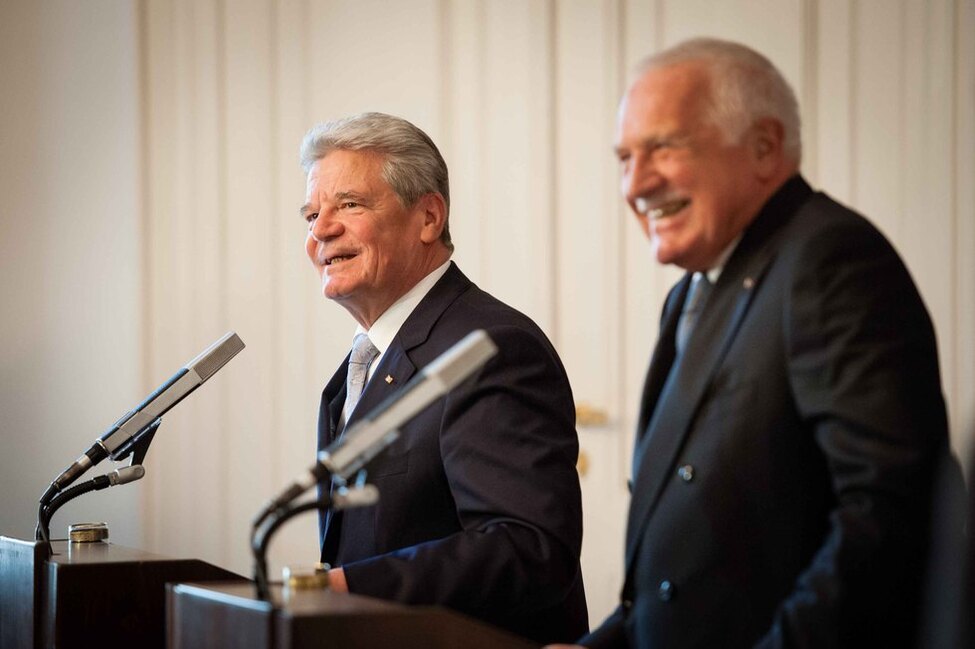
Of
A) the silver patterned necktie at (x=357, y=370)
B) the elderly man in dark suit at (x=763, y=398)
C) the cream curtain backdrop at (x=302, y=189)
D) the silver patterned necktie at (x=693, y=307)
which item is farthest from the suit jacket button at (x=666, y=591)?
the cream curtain backdrop at (x=302, y=189)

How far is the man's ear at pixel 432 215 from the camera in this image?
303 centimetres

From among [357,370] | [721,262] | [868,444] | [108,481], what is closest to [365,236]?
[357,370]

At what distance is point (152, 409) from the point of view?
2787 mm

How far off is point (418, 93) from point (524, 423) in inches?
112

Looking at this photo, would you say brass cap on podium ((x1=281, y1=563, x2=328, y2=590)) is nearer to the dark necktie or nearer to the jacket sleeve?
the jacket sleeve

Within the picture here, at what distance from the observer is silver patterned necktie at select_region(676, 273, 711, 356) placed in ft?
6.91

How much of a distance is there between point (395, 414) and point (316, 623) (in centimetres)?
29

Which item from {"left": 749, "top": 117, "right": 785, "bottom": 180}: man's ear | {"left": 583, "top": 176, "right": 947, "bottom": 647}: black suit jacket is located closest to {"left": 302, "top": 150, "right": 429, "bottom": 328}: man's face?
{"left": 583, "top": 176, "right": 947, "bottom": 647}: black suit jacket

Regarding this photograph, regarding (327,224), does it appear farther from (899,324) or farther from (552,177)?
(552,177)

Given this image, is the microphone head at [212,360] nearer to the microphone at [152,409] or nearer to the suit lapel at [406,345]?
the microphone at [152,409]

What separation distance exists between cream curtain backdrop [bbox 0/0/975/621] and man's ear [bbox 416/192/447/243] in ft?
5.50

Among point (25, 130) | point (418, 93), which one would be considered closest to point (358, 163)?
point (418, 93)

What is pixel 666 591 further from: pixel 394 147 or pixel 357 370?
pixel 394 147

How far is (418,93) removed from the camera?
518 centimetres
